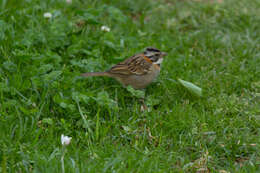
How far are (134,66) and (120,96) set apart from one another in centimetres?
66

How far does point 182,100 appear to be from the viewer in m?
6.01

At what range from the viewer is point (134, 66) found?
250 inches

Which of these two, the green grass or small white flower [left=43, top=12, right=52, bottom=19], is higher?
small white flower [left=43, top=12, right=52, bottom=19]

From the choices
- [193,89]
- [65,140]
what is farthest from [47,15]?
[65,140]

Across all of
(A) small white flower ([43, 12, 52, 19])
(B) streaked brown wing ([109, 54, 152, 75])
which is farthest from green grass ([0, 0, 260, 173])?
(B) streaked brown wing ([109, 54, 152, 75])

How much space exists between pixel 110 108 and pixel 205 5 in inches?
179

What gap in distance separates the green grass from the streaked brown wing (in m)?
0.28

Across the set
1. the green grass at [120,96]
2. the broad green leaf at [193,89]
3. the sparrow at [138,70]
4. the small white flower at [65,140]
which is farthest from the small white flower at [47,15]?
the small white flower at [65,140]

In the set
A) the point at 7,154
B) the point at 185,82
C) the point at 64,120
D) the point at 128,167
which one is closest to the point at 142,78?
the point at 185,82

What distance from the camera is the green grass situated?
465cm

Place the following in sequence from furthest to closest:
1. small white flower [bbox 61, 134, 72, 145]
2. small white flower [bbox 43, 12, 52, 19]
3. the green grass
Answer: small white flower [bbox 43, 12, 52, 19]
the green grass
small white flower [bbox 61, 134, 72, 145]

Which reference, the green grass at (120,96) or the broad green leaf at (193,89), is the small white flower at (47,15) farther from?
the broad green leaf at (193,89)

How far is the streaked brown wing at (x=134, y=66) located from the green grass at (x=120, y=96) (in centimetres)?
28

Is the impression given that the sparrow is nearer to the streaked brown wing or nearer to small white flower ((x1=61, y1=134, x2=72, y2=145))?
the streaked brown wing
